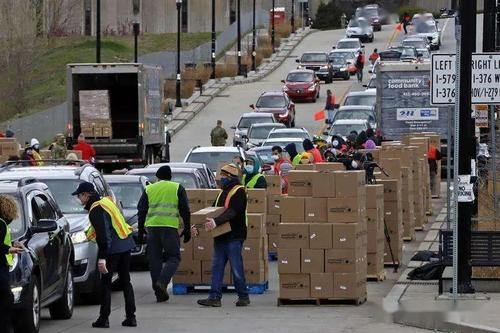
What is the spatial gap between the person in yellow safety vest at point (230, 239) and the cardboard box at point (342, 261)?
1.11m

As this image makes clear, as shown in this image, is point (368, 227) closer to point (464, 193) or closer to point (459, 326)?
point (464, 193)

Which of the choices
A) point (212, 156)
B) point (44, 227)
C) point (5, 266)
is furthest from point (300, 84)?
point (5, 266)

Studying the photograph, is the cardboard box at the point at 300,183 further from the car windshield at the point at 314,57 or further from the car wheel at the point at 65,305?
the car windshield at the point at 314,57

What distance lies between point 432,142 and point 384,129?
7.38 metres

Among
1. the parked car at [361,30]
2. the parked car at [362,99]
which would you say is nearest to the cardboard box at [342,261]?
the parked car at [362,99]

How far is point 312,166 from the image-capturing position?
22.8 meters

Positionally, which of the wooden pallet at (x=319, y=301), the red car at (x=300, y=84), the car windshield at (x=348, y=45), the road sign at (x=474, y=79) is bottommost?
the wooden pallet at (x=319, y=301)

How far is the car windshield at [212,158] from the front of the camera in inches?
1342

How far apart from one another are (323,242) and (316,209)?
0.47 metres

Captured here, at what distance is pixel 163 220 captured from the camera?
771 inches

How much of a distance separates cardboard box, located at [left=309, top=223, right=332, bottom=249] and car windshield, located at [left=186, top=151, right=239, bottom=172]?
15.0 m

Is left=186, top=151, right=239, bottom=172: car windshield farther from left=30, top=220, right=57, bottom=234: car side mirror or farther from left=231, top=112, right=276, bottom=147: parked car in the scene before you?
left=231, top=112, right=276, bottom=147: parked car

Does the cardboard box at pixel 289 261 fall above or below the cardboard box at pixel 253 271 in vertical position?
above

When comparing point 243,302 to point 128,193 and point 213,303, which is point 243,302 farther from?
point 128,193
